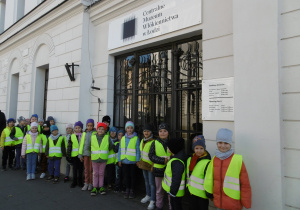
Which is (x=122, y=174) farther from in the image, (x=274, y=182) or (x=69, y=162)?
(x=274, y=182)

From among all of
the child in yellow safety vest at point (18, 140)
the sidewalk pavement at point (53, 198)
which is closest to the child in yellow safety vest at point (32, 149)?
the sidewalk pavement at point (53, 198)

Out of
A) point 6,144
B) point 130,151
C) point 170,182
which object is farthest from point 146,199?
point 6,144

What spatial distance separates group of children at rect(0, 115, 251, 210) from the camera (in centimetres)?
265

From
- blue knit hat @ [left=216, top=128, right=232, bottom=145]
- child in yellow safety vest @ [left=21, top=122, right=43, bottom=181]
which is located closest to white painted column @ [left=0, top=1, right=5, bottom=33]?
child in yellow safety vest @ [left=21, top=122, right=43, bottom=181]

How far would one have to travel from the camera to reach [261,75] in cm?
284

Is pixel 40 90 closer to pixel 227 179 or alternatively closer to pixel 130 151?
pixel 130 151

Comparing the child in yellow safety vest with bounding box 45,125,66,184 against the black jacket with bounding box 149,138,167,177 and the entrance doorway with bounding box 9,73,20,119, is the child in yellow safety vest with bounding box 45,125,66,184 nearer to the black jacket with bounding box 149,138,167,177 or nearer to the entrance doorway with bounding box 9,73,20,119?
the black jacket with bounding box 149,138,167,177

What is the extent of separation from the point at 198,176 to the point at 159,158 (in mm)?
842

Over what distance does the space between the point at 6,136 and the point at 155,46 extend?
5.42 m

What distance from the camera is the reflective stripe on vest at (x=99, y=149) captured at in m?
4.55

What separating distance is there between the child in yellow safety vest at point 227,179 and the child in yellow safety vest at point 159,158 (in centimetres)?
98

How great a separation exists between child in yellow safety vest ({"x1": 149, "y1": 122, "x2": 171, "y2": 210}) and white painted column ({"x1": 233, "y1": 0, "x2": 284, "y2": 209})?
1208 mm

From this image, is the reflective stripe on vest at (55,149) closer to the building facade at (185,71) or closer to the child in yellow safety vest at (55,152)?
the child in yellow safety vest at (55,152)

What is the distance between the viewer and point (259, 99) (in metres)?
2.84
